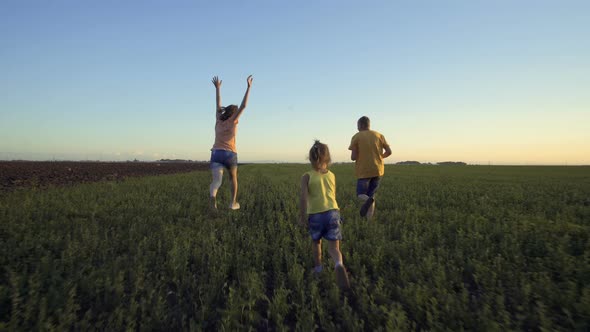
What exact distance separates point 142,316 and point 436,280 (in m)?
2.86

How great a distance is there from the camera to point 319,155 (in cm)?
351

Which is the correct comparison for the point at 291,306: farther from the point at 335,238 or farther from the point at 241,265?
the point at 241,265

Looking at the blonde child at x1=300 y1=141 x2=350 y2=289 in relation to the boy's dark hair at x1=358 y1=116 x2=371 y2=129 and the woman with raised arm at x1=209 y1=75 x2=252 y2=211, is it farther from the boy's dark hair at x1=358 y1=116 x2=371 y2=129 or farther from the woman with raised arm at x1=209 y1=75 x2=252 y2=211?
the boy's dark hair at x1=358 y1=116 x2=371 y2=129

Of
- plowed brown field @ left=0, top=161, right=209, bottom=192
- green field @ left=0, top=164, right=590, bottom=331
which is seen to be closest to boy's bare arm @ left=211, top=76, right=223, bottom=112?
green field @ left=0, top=164, right=590, bottom=331

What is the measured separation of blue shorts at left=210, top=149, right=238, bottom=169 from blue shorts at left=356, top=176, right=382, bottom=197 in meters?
2.64

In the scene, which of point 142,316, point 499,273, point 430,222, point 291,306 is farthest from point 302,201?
point 430,222

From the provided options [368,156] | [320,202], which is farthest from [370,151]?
[320,202]

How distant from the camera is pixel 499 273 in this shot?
11.9 feet

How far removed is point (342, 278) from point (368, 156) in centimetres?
353

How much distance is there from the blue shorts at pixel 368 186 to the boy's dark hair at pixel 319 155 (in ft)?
10.3

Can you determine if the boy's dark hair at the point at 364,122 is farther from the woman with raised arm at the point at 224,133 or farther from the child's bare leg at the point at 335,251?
the child's bare leg at the point at 335,251

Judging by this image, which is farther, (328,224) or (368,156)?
(368,156)

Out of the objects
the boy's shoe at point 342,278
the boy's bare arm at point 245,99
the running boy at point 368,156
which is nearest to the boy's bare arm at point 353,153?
the running boy at point 368,156

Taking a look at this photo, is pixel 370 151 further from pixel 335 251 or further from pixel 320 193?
pixel 335 251
